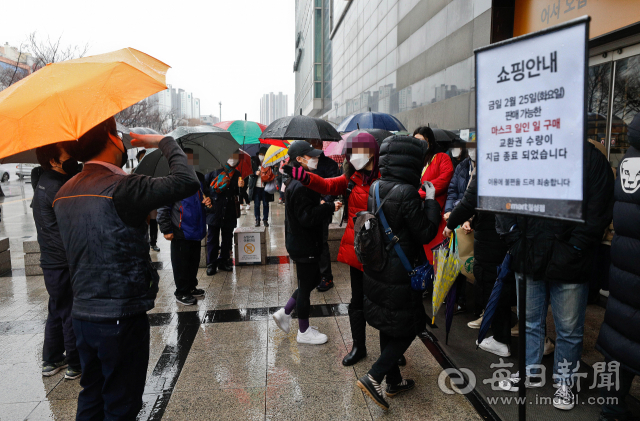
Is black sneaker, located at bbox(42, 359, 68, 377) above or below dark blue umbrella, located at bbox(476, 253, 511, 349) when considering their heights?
below

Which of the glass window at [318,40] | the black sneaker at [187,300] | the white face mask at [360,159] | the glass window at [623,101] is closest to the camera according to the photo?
the white face mask at [360,159]

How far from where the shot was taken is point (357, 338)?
3855 mm

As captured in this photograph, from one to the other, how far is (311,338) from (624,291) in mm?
2709

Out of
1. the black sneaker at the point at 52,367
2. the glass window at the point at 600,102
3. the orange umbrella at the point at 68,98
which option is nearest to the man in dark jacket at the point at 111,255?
the orange umbrella at the point at 68,98

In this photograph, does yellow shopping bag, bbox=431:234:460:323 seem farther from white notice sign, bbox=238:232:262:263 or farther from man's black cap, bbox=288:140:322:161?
white notice sign, bbox=238:232:262:263

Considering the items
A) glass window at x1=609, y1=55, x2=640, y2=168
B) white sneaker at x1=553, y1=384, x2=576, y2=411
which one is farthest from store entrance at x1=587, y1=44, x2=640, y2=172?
white sneaker at x1=553, y1=384, x2=576, y2=411

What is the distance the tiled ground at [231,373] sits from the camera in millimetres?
3186

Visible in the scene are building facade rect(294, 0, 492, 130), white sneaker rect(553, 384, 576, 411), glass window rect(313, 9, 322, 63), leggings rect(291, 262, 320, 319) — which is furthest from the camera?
glass window rect(313, 9, 322, 63)

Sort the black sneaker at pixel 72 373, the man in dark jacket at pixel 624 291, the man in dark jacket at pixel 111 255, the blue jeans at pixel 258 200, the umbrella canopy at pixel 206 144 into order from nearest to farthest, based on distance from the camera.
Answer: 1. the man in dark jacket at pixel 111 255
2. the man in dark jacket at pixel 624 291
3. the black sneaker at pixel 72 373
4. the umbrella canopy at pixel 206 144
5. the blue jeans at pixel 258 200

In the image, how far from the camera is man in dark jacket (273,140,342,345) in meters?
3.95

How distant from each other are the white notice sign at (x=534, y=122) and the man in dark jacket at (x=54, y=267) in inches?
121

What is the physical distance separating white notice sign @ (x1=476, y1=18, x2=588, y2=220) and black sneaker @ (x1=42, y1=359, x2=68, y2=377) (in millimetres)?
3874

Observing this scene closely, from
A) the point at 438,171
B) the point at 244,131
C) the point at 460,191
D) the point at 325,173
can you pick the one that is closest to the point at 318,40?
the point at 244,131

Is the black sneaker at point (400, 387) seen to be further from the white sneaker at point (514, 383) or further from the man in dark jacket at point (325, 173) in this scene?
the man in dark jacket at point (325, 173)
